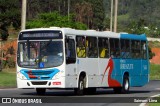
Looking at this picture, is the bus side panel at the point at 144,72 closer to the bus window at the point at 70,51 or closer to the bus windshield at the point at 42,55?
the bus window at the point at 70,51

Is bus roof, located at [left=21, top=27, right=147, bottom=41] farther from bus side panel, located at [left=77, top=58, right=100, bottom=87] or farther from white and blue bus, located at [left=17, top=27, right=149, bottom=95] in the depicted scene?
bus side panel, located at [left=77, top=58, right=100, bottom=87]

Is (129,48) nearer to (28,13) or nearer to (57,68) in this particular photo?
(57,68)

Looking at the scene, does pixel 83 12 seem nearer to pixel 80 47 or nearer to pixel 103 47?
pixel 103 47

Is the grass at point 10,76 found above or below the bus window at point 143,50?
below

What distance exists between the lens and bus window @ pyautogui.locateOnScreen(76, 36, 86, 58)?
85.6ft

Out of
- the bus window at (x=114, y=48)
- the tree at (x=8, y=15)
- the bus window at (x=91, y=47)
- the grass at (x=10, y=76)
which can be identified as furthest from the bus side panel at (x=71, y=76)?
the tree at (x=8, y=15)

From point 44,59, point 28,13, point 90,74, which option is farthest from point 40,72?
point 28,13

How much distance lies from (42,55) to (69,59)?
1208 millimetres

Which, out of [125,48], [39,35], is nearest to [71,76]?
[39,35]

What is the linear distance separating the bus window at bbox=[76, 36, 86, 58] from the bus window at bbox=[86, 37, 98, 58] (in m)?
0.37

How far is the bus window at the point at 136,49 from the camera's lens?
103 ft

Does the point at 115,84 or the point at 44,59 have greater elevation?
the point at 44,59

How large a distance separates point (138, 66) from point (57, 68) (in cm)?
819

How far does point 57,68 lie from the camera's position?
25.0 metres
